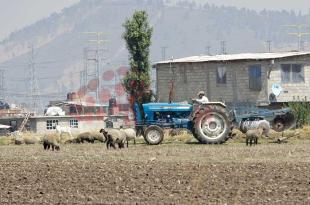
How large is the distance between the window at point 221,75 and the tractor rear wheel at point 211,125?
21986 mm

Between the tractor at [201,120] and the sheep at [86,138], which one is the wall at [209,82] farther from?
the sheep at [86,138]

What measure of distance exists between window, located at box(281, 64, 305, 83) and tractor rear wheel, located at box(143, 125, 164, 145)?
2060cm

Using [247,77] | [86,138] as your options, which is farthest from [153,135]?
[247,77]

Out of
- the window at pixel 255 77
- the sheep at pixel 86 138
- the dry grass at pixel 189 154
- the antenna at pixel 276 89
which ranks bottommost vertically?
the dry grass at pixel 189 154

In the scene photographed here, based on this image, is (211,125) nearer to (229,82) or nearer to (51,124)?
(229,82)

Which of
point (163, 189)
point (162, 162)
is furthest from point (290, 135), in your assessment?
point (163, 189)

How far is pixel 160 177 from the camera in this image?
23844 mm

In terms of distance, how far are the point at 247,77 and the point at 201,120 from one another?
21.2 metres

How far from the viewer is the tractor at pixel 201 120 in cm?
3822

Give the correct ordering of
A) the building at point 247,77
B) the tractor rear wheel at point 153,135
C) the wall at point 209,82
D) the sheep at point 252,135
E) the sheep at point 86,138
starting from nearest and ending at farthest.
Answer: the sheep at point 252,135 < the tractor rear wheel at point 153,135 < the sheep at point 86,138 < the building at point 247,77 < the wall at point 209,82

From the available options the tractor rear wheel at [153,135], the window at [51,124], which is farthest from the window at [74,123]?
the tractor rear wheel at [153,135]

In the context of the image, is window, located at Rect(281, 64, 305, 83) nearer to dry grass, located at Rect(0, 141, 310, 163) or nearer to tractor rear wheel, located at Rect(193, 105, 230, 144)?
tractor rear wheel, located at Rect(193, 105, 230, 144)

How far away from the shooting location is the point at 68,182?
23422 mm

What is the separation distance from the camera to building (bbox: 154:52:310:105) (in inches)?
2290
